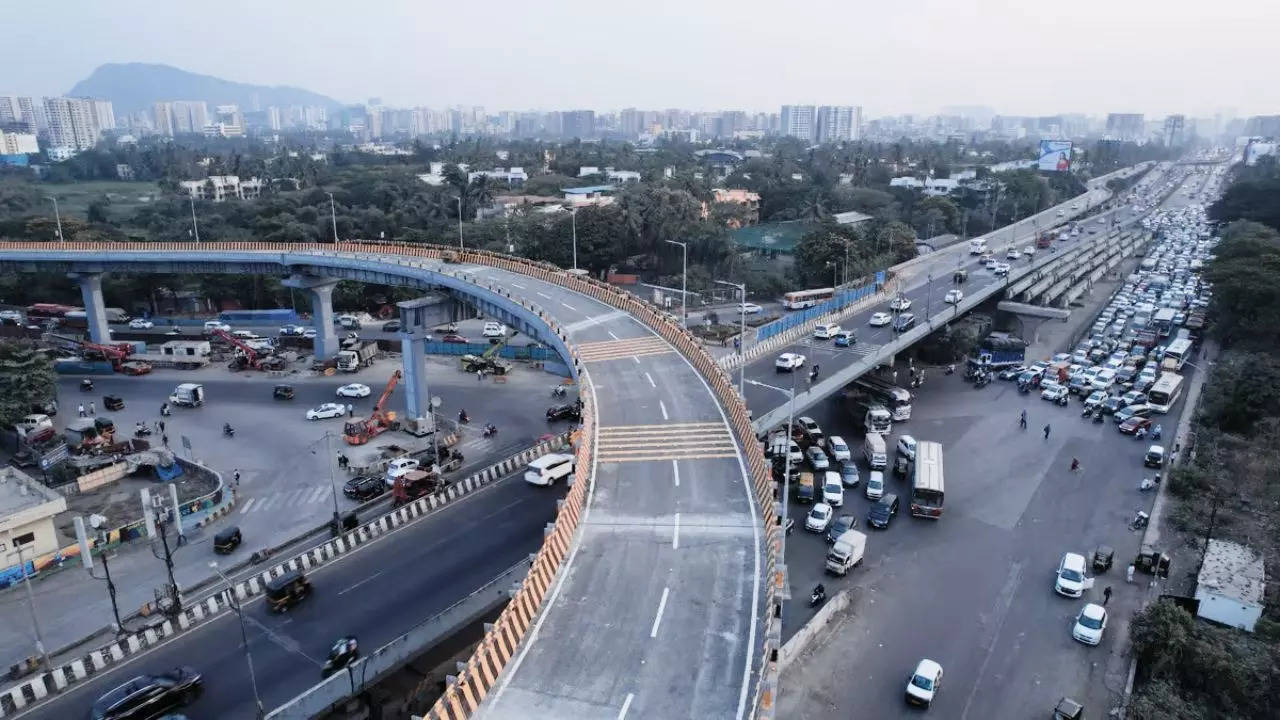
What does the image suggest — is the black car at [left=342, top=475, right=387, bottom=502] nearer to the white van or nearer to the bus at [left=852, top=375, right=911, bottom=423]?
the white van

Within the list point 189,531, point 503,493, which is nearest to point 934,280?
point 503,493

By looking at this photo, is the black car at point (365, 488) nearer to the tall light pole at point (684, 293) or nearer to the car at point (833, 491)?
the tall light pole at point (684, 293)

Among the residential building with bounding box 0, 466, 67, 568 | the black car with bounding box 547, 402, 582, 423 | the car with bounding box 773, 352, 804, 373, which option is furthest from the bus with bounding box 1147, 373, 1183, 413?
the residential building with bounding box 0, 466, 67, 568

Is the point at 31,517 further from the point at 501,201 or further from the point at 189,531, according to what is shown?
the point at 501,201

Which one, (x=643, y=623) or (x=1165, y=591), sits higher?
(x=643, y=623)

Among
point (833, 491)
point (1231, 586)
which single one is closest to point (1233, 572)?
point (1231, 586)

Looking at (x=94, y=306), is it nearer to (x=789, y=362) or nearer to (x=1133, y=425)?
(x=789, y=362)
